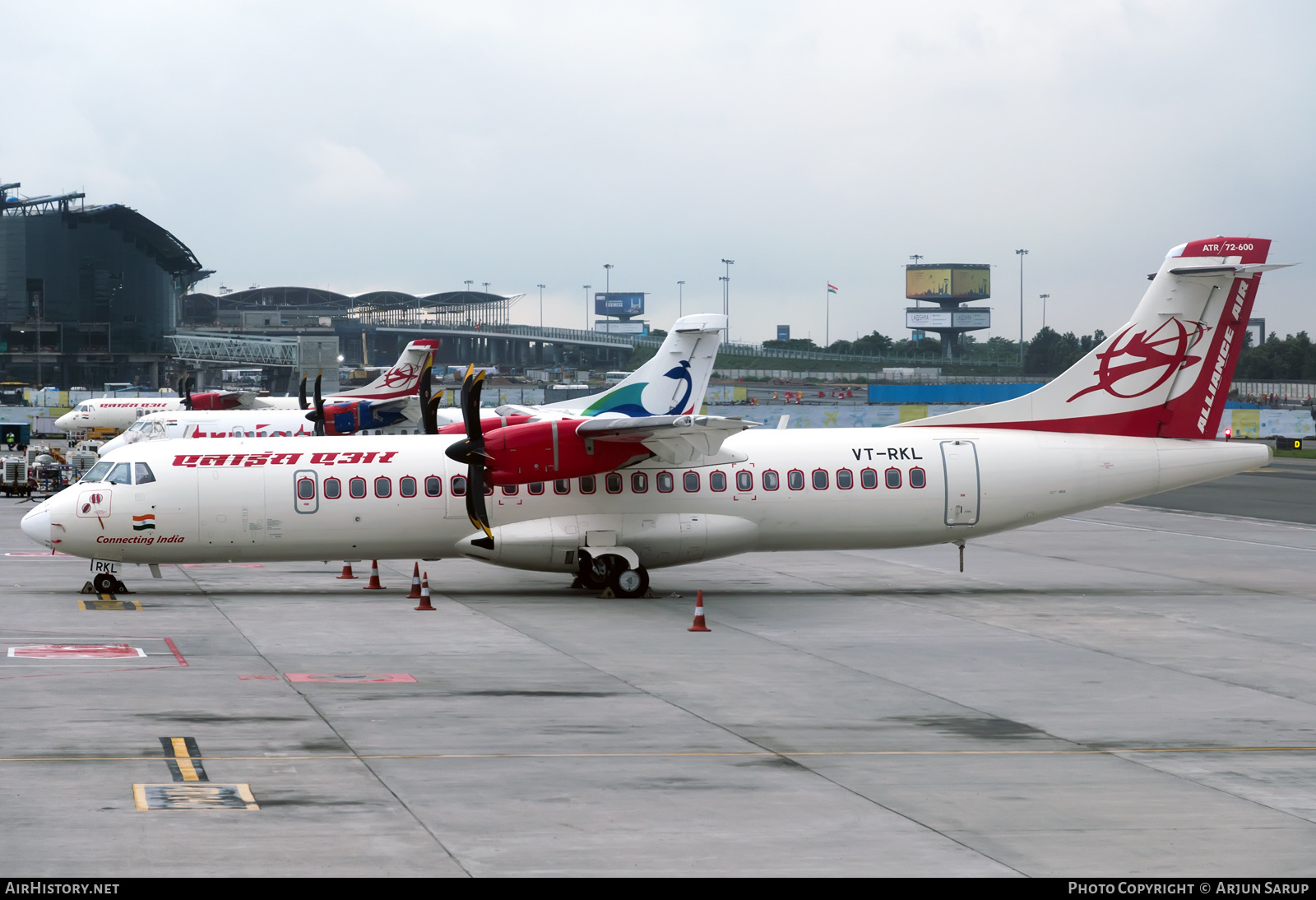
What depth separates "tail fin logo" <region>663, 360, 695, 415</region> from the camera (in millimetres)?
31344

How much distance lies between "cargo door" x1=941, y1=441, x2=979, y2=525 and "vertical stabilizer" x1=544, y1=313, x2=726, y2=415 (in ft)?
21.7

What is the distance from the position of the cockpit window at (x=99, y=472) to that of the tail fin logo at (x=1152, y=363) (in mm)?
18927

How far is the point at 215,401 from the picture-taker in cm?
7000

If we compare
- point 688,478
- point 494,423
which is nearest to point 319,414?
point 494,423

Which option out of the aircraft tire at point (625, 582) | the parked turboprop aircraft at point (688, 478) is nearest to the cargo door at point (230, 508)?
the parked turboprop aircraft at point (688, 478)

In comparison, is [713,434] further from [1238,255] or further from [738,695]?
[1238,255]

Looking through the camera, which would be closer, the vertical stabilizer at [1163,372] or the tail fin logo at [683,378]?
the vertical stabilizer at [1163,372]

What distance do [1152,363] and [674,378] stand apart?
10326 mm

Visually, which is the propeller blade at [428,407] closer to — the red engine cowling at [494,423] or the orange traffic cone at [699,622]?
the red engine cowling at [494,423]

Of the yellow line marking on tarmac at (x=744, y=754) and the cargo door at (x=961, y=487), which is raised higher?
the cargo door at (x=961, y=487)

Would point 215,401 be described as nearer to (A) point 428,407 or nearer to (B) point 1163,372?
(A) point 428,407

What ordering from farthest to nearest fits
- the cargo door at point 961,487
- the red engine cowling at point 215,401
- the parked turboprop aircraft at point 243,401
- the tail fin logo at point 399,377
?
the red engine cowling at point 215,401, the tail fin logo at point 399,377, the parked turboprop aircraft at point 243,401, the cargo door at point 961,487

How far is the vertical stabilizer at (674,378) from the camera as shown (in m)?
31.2

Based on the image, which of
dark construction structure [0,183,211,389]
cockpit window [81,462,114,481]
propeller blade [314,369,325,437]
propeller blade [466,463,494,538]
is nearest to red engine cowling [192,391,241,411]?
propeller blade [314,369,325,437]
